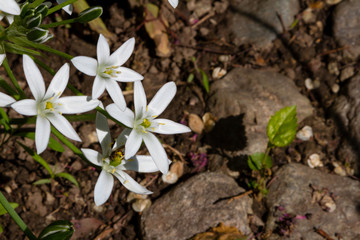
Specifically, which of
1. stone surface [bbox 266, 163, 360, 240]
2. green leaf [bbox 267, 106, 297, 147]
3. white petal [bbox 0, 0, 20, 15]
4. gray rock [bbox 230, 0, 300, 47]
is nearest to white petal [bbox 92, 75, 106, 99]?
white petal [bbox 0, 0, 20, 15]

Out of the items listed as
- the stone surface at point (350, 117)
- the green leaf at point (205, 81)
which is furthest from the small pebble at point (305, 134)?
the green leaf at point (205, 81)

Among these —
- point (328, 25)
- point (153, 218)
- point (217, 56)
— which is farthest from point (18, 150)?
point (328, 25)

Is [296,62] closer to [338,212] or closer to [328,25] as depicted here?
[328,25]

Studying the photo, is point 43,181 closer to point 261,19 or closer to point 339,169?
point 339,169

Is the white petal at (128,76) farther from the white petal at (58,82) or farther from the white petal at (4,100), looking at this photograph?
the white petal at (4,100)

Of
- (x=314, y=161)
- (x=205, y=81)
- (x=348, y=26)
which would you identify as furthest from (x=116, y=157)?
(x=348, y=26)
